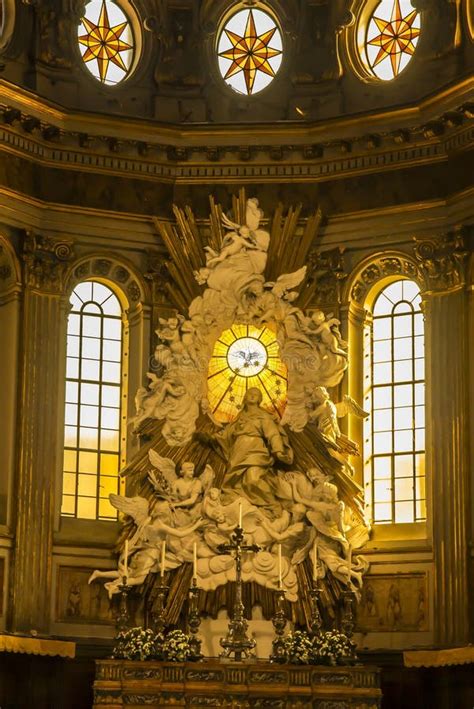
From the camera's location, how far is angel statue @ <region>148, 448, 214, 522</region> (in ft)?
115

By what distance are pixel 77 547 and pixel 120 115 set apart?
733cm

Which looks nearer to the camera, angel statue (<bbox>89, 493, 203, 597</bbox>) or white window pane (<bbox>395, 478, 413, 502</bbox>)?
angel statue (<bbox>89, 493, 203, 597</bbox>)

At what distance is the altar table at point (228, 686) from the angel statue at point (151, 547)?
10.1 feet

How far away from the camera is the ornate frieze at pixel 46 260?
35.8 m

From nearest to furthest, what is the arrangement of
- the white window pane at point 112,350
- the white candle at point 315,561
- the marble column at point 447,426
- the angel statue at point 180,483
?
1. the white candle at point 315,561
2. the marble column at point 447,426
3. the angel statue at point 180,483
4. the white window pane at point 112,350

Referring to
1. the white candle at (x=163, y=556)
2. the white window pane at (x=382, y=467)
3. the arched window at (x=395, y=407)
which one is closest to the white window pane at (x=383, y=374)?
the arched window at (x=395, y=407)

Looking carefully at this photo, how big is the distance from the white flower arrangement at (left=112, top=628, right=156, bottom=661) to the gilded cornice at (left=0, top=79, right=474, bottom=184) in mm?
8651

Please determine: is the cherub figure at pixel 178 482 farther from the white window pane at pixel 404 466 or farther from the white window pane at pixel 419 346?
the white window pane at pixel 419 346

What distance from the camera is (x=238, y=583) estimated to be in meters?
31.9

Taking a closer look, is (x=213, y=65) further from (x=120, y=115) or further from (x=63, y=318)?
(x=63, y=318)

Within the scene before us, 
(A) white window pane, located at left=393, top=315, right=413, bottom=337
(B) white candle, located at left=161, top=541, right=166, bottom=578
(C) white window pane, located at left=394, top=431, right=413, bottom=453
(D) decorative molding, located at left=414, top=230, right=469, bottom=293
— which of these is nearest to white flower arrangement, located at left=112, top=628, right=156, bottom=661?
(B) white candle, located at left=161, top=541, right=166, bottom=578

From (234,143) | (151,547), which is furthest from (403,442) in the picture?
(234,143)

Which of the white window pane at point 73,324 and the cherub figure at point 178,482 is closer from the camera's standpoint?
the cherub figure at point 178,482

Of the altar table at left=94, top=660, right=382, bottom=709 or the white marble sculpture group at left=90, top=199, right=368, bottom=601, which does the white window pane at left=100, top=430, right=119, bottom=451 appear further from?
the altar table at left=94, top=660, right=382, bottom=709
